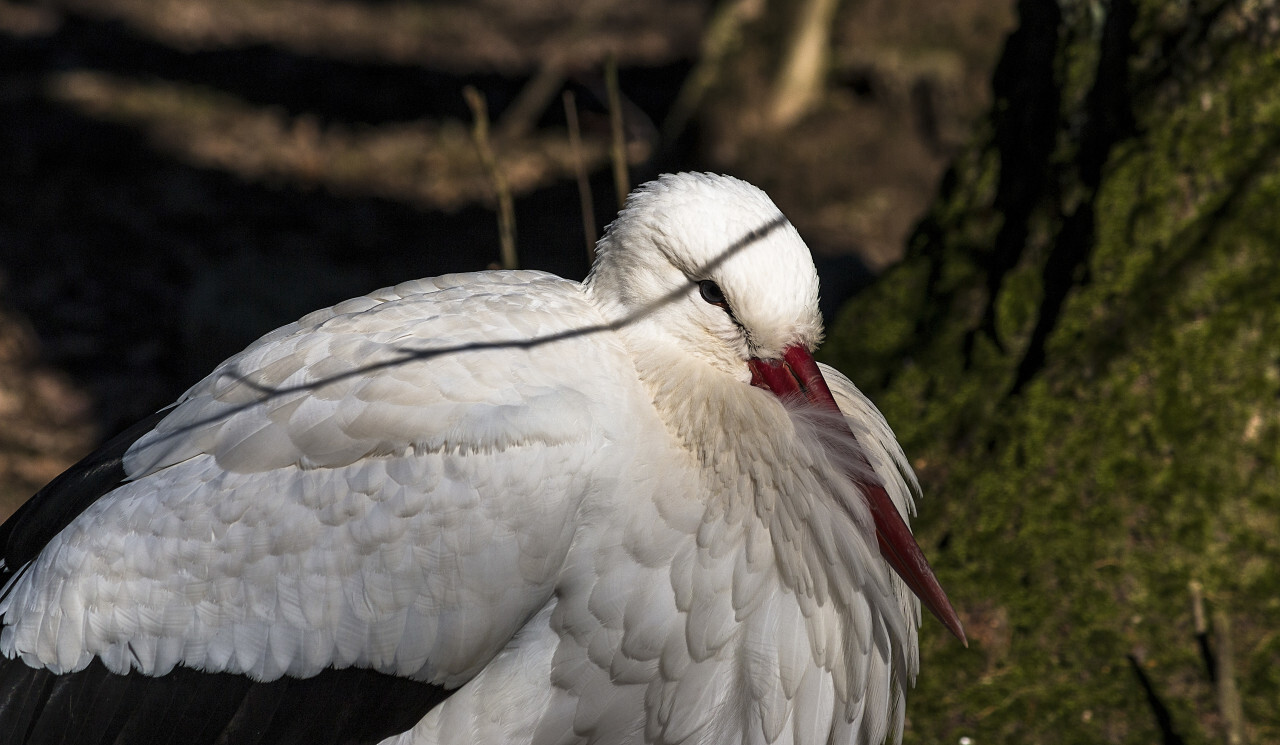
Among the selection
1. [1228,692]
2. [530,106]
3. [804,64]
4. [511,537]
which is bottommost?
[1228,692]

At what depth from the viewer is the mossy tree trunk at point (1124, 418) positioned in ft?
7.79

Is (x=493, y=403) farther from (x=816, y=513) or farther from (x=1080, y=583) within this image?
(x=1080, y=583)

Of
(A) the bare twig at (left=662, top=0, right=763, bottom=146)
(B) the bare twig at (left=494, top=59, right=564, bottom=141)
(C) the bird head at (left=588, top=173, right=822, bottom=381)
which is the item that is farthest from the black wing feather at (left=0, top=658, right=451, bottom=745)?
(B) the bare twig at (left=494, top=59, right=564, bottom=141)

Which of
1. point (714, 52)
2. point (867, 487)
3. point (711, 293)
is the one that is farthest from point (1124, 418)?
point (714, 52)

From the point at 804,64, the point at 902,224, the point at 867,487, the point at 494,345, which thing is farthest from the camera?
the point at 804,64

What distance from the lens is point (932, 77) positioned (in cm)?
648

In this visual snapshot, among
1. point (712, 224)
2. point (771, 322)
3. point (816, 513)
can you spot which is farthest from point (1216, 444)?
point (712, 224)

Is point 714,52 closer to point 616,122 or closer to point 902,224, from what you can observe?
point 902,224

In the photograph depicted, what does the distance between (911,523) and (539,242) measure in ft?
14.7

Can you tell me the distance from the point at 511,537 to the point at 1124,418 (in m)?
1.51

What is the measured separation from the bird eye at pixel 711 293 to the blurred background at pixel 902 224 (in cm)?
97

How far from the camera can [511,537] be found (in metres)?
1.97

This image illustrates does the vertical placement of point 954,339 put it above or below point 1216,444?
above

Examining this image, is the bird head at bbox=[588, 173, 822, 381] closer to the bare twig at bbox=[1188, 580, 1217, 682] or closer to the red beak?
the red beak
